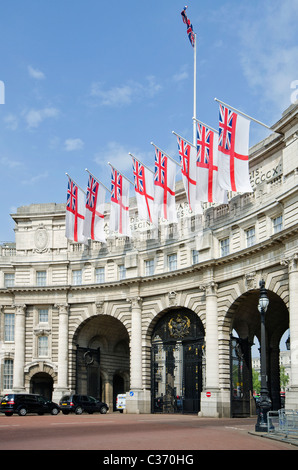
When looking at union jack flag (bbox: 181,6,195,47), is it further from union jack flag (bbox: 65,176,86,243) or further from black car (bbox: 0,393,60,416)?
black car (bbox: 0,393,60,416)

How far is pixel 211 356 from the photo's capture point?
160ft

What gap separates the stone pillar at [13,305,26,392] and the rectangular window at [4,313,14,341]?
169cm

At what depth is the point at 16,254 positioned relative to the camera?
211 feet

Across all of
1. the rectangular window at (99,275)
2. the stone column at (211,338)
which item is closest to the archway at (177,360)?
the stone column at (211,338)

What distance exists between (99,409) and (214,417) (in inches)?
481

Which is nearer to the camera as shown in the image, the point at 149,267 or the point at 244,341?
the point at 244,341

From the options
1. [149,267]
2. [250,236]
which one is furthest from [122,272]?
[250,236]

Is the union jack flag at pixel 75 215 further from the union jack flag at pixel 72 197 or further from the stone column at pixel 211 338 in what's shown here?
the stone column at pixel 211 338

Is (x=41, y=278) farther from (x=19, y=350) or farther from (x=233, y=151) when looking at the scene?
(x=233, y=151)

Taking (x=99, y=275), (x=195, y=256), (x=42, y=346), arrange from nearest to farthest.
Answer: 1. (x=195, y=256)
2. (x=99, y=275)
3. (x=42, y=346)

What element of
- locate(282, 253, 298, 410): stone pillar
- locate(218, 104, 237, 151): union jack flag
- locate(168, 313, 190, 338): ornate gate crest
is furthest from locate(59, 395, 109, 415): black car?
locate(218, 104, 237, 151): union jack flag

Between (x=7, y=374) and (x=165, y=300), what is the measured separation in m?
19.1
